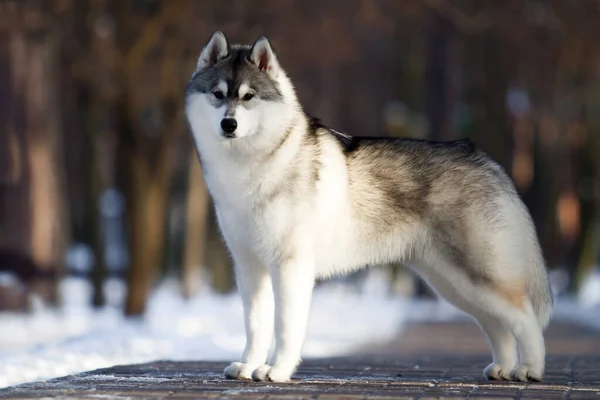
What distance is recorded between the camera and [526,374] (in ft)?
29.9

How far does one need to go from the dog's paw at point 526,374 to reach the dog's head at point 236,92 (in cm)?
255

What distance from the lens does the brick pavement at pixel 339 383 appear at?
26.3 ft

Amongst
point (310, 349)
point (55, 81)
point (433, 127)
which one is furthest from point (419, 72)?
point (310, 349)

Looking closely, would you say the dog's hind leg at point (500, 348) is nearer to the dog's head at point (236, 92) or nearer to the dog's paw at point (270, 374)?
the dog's paw at point (270, 374)

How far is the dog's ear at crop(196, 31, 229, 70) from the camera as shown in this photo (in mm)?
9219

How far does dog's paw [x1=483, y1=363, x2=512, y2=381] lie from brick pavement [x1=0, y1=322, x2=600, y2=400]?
88 millimetres

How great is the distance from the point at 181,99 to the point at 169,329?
4.69 m

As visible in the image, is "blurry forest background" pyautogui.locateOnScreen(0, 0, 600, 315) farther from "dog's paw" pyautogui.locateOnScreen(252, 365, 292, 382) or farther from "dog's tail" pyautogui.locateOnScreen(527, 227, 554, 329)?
"dog's paw" pyautogui.locateOnScreen(252, 365, 292, 382)

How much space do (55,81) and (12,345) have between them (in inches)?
382

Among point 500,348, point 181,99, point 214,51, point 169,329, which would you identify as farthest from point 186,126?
point 500,348

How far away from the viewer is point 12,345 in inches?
717

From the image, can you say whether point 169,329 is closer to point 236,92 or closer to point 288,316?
point 288,316

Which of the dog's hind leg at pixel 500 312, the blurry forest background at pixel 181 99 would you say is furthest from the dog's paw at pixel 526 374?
the blurry forest background at pixel 181 99

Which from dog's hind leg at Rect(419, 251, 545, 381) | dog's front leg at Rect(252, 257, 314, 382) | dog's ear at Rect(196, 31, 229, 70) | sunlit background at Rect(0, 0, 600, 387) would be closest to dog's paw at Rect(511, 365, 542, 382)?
dog's hind leg at Rect(419, 251, 545, 381)
